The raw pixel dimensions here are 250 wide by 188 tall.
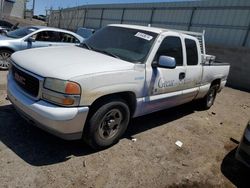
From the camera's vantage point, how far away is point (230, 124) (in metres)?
6.96

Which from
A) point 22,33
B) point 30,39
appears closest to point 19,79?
point 30,39

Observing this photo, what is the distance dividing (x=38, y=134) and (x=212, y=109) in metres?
5.24

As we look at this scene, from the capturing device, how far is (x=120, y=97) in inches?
168

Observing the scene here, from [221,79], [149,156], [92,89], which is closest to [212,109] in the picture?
[221,79]

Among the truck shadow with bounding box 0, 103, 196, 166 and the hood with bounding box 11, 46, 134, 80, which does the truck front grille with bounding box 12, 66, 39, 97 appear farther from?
the truck shadow with bounding box 0, 103, 196, 166

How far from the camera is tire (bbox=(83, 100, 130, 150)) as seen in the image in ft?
12.8

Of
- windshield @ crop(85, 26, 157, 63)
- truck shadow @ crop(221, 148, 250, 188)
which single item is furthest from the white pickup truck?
truck shadow @ crop(221, 148, 250, 188)

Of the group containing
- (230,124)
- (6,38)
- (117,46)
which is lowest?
(230,124)

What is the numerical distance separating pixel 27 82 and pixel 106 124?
4.19ft

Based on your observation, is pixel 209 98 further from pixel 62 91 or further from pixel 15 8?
pixel 15 8

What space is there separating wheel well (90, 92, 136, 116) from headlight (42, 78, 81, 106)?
14.4 inches

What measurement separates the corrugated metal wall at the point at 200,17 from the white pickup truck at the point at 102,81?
1014 cm

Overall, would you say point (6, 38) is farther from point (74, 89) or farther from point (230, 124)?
point (230, 124)

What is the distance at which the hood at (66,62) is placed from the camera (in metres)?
A: 3.63
